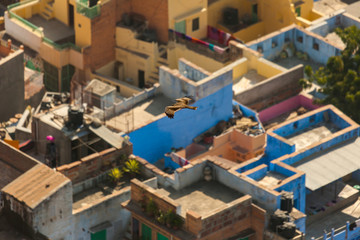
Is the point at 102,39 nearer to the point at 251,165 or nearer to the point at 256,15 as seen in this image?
the point at 256,15

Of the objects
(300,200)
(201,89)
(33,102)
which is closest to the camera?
(300,200)

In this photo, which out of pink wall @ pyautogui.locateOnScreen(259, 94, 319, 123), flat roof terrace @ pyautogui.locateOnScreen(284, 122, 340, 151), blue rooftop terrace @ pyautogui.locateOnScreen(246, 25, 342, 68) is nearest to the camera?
flat roof terrace @ pyautogui.locateOnScreen(284, 122, 340, 151)

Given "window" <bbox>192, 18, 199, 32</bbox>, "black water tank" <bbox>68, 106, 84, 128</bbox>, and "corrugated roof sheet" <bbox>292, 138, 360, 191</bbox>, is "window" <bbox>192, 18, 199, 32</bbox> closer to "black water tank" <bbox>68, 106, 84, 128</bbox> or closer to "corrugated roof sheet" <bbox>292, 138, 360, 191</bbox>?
"corrugated roof sheet" <bbox>292, 138, 360, 191</bbox>

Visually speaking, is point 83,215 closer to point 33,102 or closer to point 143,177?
point 143,177

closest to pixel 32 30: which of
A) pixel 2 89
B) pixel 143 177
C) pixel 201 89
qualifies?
pixel 2 89

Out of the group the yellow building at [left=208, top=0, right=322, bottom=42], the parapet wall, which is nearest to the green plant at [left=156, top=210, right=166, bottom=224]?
the parapet wall

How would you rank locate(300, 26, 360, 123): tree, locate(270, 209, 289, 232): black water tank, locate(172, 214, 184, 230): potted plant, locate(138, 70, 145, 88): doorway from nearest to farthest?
locate(172, 214, 184, 230): potted plant
locate(270, 209, 289, 232): black water tank
locate(300, 26, 360, 123): tree
locate(138, 70, 145, 88): doorway
